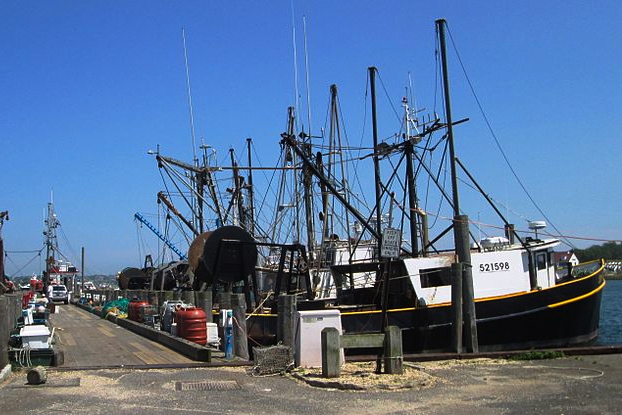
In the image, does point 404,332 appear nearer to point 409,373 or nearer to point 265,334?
point 265,334

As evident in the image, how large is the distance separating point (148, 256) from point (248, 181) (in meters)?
19.1

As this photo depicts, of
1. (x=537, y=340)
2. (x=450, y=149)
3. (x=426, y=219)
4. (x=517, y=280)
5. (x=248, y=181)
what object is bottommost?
(x=537, y=340)

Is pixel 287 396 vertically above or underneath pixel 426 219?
underneath

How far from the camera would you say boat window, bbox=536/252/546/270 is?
23392 millimetres

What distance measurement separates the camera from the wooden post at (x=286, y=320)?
14352mm

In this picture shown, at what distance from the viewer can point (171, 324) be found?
18.9 metres

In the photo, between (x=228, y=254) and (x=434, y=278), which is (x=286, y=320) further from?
(x=228, y=254)

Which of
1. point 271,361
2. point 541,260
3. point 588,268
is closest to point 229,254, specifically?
point 541,260

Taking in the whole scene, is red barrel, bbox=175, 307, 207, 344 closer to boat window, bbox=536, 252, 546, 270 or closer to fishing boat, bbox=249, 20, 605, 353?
fishing boat, bbox=249, 20, 605, 353

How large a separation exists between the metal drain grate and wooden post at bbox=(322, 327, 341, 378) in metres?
1.44

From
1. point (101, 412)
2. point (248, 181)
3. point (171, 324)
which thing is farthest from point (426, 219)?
point (248, 181)

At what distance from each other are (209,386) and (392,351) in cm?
304

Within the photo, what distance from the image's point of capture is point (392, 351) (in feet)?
36.2

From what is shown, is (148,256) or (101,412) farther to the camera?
(148,256)
